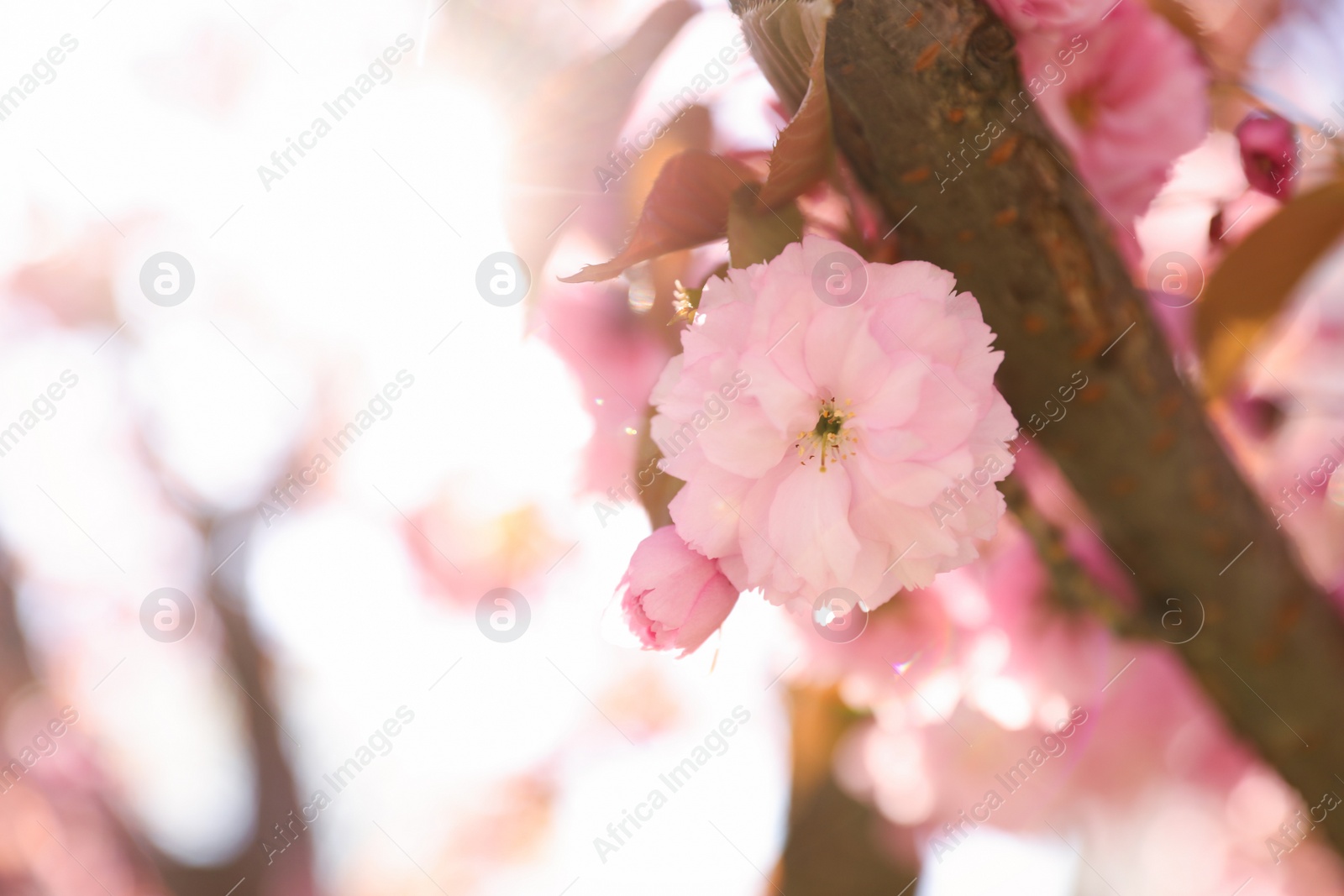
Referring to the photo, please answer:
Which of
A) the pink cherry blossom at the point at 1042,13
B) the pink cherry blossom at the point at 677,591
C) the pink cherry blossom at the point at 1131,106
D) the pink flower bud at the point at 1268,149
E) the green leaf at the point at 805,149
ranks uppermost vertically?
→ the green leaf at the point at 805,149

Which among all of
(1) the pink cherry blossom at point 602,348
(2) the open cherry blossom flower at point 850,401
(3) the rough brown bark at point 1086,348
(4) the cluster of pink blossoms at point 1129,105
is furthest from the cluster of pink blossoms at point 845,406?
(1) the pink cherry blossom at point 602,348

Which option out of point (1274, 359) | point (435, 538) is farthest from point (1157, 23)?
point (435, 538)

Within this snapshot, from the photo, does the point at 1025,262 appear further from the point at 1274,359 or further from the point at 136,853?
the point at 136,853

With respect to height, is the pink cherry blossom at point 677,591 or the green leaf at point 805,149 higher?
the green leaf at point 805,149

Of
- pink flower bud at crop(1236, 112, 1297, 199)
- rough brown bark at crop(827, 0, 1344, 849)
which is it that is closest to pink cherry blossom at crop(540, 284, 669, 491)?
rough brown bark at crop(827, 0, 1344, 849)

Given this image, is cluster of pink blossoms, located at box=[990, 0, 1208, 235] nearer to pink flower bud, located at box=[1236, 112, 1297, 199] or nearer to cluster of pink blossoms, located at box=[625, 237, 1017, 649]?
pink flower bud, located at box=[1236, 112, 1297, 199]

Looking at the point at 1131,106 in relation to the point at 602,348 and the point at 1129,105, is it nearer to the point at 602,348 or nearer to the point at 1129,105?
the point at 1129,105

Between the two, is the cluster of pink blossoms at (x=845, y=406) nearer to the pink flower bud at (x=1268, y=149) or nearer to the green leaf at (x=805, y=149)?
the green leaf at (x=805, y=149)

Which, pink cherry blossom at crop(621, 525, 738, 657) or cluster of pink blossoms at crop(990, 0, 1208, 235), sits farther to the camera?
cluster of pink blossoms at crop(990, 0, 1208, 235)

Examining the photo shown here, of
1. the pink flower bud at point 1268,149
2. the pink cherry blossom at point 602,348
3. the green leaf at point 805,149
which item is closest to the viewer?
the green leaf at point 805,149
